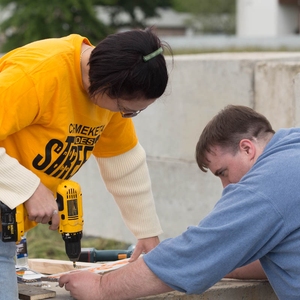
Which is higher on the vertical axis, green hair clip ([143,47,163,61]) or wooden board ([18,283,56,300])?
green hair clip ([143,47,163,61])

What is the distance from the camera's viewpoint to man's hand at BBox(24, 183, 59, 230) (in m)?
2.93

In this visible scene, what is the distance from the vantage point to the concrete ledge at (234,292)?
3247mm

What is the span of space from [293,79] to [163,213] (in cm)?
228

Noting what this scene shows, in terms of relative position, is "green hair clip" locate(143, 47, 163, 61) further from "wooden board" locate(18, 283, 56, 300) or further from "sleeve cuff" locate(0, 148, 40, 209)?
"wooden board" locate(18, 283, 56, 300)

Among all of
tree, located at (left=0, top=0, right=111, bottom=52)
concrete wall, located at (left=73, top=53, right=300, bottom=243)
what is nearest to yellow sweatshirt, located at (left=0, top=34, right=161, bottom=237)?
concrete wall, located at (left=73, top=53, right=300, bottom=243)

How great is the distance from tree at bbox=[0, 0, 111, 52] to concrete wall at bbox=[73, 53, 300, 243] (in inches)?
1165

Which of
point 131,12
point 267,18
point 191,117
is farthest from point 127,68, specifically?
point 131,12

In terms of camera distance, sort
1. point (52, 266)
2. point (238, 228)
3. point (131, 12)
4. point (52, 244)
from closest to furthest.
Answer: point (238, 228)
point (52, 266)
point (52, 244)
point (131, 12)

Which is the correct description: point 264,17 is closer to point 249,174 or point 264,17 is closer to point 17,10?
point 17,10

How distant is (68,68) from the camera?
3.05 m

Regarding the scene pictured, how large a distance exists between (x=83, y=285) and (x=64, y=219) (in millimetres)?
303

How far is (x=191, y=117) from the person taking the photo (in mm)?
6414

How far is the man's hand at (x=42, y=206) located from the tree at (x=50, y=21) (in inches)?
1311

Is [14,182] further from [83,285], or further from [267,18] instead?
[267,18]
